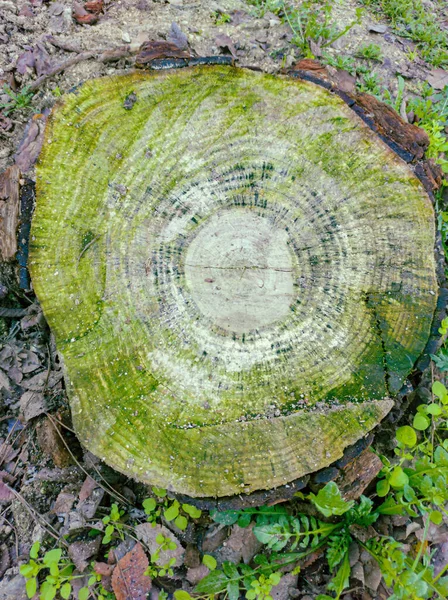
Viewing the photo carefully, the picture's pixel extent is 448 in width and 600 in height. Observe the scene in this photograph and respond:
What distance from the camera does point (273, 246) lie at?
1.94 metres

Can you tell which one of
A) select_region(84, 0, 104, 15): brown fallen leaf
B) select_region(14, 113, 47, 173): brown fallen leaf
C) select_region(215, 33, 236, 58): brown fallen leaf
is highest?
select_region(84, 0, 104, 15): brown fallen leaf

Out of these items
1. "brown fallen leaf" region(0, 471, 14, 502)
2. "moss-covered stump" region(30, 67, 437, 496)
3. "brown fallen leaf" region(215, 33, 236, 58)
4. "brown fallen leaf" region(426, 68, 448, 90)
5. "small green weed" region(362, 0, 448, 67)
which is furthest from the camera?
"small green weed" region(362, 0, 448, 67)

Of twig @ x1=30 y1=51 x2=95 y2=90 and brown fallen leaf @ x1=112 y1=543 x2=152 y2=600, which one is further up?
twig @ x1=30 y1=51 x2=95 y2=90

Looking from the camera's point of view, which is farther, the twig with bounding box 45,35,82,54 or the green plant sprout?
the twig with bounding box 45,35,82,54

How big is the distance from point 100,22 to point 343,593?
3.61 m

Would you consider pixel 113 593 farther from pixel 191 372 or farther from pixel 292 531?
pixel 191 372

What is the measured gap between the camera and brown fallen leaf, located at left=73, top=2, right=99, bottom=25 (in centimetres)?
291

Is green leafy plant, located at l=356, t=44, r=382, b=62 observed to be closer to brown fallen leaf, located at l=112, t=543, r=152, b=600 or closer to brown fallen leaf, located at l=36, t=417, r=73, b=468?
brown fallen leaf, located at l=36, t=417, r=73, b=468

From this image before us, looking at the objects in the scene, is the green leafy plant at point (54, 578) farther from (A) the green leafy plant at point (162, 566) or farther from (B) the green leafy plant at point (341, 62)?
(B) the green leafy plant at point (341, 62)

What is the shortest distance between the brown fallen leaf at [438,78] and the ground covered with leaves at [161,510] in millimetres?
476

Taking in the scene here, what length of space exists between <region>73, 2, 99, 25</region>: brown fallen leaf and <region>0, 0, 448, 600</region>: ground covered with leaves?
36 centimetres

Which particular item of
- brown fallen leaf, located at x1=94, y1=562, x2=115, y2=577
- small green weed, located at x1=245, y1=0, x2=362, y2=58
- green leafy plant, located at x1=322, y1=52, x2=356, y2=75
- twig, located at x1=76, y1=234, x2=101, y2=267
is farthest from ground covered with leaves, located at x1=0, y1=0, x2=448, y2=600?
small green weed, located at x1=245, y1=0, x2=362, y2=58

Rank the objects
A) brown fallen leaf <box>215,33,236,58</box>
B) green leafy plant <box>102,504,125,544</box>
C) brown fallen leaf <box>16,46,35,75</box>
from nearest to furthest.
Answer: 1. green leafy plant <box>102,504,125,544</box>
2. brown fallen leaf <box>16,46,35,75</box>
3. brown fallen leaf <box>215,33,236,58</box>

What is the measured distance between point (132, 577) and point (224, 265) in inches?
56.0
